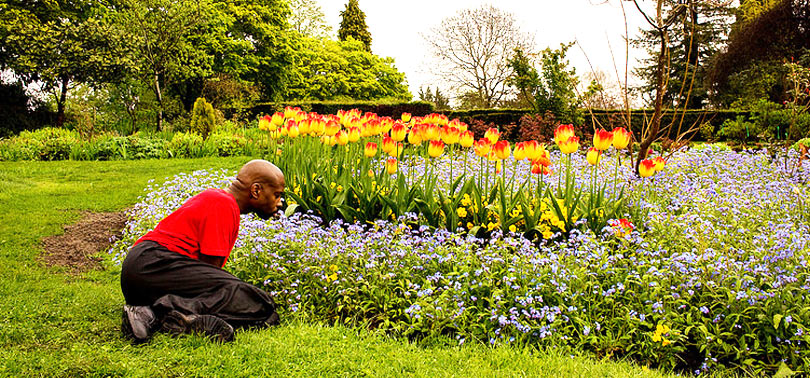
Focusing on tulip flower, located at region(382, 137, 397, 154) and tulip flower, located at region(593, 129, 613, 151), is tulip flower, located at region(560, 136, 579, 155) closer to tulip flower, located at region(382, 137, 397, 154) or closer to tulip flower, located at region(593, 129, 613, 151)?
tulip flower, located at region(593, 129, 613, 151)

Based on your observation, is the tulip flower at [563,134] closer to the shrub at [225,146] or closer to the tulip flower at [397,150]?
the tulip flower at [397,150]

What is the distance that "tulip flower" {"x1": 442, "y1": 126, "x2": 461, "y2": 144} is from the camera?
4820mm

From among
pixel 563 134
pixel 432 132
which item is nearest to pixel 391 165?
pixel 432 132

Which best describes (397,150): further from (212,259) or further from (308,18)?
(308,18)

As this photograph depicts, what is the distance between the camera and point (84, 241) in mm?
6012

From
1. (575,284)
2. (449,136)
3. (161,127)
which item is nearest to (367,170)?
(449,136)

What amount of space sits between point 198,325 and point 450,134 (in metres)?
2.63

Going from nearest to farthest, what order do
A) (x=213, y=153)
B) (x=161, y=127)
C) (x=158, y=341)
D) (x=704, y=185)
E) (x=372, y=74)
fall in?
1. (x=158, y=341)
2. (x=704, y=185)
3. (x=213, y=153)
4. (x=161, y=127)
5. (x=372, y=74)

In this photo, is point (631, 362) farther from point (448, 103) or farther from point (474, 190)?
point (448, 103)

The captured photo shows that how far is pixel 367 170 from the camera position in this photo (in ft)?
18.4

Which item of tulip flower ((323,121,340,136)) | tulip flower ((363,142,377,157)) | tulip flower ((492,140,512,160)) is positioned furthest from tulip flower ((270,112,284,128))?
tulip flower ((492,140,512,160))

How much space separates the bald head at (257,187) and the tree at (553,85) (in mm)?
12885

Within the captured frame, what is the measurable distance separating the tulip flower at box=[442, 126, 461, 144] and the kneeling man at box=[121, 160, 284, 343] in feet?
6.16

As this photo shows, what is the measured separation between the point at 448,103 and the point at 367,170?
88.8 ft
